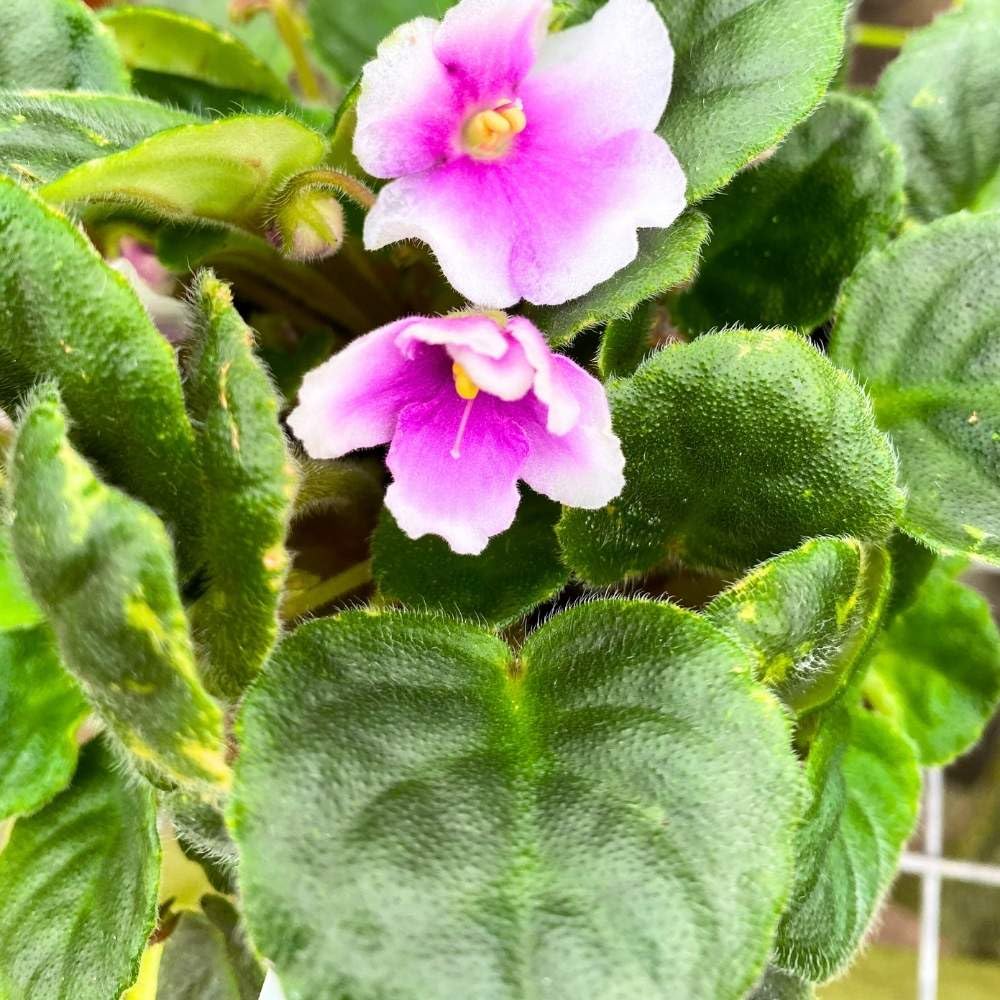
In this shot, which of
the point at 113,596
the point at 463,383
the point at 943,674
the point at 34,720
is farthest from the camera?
the point at 943,674

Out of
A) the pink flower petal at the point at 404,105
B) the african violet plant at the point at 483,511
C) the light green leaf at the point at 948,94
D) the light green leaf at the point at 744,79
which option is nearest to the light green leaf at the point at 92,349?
the african violet plant at the point at 483,511

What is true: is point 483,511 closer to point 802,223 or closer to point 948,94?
point 802,223

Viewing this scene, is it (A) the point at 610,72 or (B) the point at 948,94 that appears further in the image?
(B) the point at 948,94

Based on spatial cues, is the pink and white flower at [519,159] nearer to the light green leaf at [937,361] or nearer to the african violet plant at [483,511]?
the african violet plant at [483,511]

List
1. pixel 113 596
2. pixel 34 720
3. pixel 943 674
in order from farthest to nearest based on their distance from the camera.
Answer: pixel 943 674
pixel 34 720
pixel 113 596

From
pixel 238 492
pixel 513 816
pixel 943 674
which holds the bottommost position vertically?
pixel 943 674

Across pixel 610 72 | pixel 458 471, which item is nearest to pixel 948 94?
pixel 610 72

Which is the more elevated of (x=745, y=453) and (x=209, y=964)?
(x=745, y=453)
